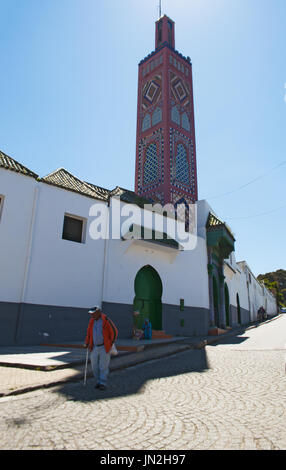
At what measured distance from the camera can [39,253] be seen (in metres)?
10.9

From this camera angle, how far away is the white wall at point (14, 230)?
1009cm

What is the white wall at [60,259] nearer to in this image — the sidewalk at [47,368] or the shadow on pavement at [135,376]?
the sidewalk at [47,368]

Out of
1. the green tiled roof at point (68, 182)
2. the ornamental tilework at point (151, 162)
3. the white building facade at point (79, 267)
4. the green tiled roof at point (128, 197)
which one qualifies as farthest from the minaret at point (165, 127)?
the green tiled roof at point (68, 182)

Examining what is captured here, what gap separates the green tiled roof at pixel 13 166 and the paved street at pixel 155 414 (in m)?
8.01

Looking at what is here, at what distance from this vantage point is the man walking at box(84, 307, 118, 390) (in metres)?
5.00

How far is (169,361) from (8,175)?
8209mm

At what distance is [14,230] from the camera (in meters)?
10.5

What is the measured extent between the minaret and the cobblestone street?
12.5 m

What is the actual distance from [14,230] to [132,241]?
4814 mm

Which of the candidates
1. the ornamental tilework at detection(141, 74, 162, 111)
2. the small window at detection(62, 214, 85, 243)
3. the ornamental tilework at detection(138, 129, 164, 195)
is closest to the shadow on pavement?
the small window at detection(62, 214, 85, 243)

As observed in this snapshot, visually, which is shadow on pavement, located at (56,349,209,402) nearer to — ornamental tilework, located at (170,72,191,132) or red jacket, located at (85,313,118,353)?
red jacket, located at (85,313,118,353)

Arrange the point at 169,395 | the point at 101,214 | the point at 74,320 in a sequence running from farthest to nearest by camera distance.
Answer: the point at 101,214 < the point at 74,320 < the point at 169,395

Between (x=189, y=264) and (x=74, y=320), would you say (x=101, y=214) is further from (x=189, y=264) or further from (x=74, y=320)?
(x=189, y=264)
